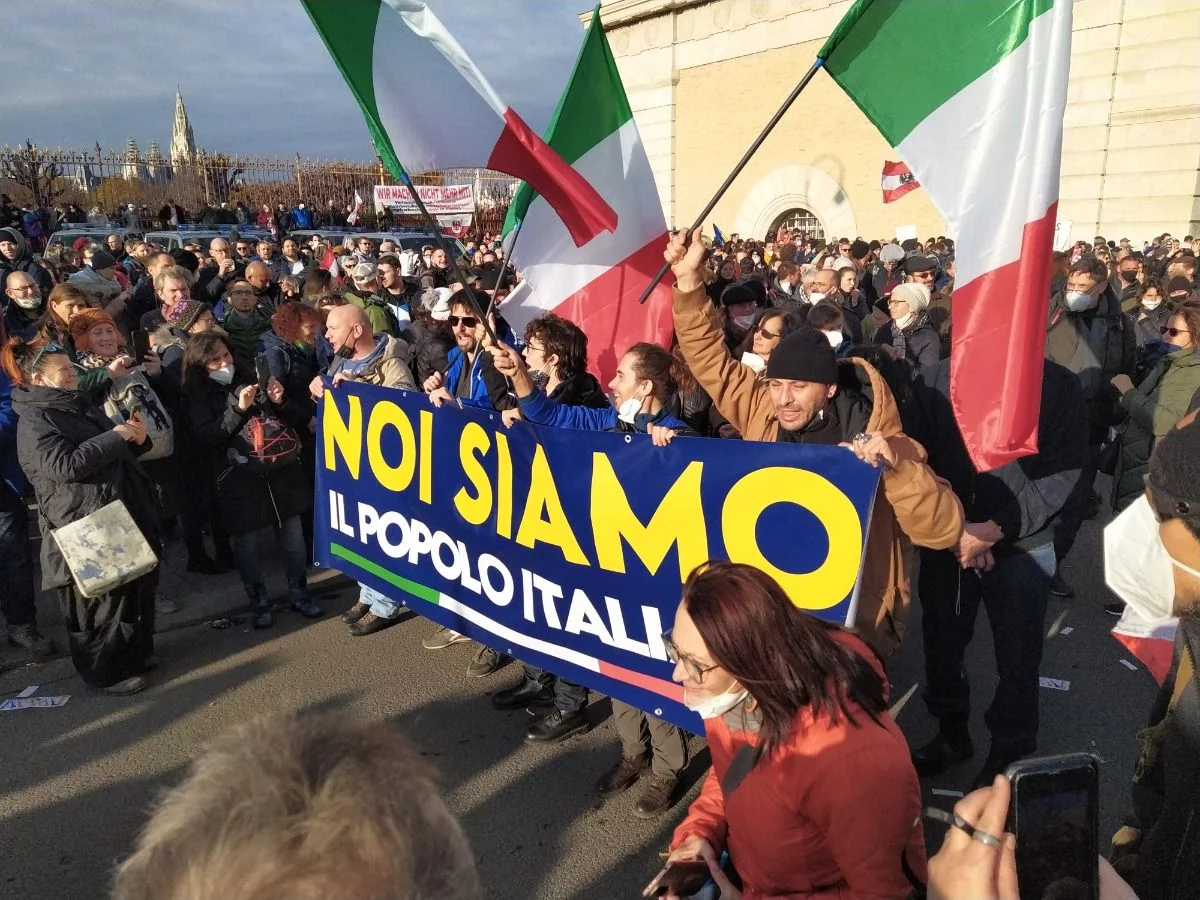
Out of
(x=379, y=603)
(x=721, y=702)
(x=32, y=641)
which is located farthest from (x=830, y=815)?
(x=32, y=641)

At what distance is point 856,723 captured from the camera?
1.58 m

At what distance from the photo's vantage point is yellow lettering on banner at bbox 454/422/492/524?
3.55 meters

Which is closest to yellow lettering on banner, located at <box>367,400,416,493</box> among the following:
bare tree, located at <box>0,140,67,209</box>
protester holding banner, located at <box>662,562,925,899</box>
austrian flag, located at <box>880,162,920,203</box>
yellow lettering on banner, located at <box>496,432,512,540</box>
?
yellow lettering on banner, located at <box>496,432,512,540</box>

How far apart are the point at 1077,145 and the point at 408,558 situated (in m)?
17.0

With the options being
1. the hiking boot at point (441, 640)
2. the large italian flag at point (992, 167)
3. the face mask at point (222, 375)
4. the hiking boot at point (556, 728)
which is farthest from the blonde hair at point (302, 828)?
the face mask at point (222, 375)

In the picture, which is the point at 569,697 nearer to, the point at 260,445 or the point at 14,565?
the point at 260,445

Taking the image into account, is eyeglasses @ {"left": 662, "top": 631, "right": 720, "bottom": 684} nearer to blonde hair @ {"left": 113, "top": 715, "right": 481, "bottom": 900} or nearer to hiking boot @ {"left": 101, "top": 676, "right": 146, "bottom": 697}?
blonde hair @ {"left": 113, "top": 715, "right": 481, "bottom": 900}

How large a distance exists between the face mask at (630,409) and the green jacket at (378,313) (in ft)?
12.2

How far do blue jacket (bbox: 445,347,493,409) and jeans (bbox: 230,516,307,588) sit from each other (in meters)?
1.30

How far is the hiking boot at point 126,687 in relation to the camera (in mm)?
3977

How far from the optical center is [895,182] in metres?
18.3

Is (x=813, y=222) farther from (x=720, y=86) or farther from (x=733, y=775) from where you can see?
(x=733, y=775)

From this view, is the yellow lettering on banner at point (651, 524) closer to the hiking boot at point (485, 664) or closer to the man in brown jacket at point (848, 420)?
the man in brown jacket at point (848, 420)

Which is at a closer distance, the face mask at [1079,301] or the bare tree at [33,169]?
the face mask at [1079,301]
